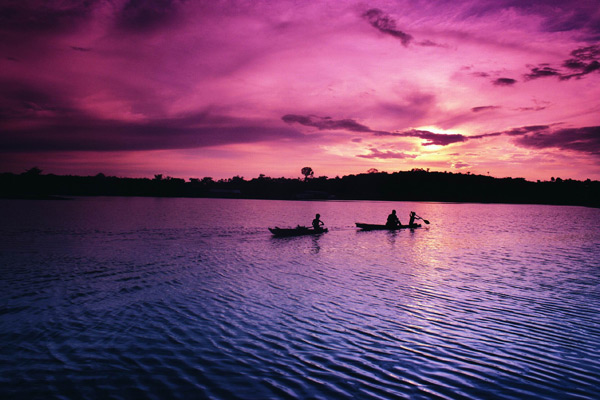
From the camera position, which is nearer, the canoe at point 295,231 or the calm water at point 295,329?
the calm water at point 295,329

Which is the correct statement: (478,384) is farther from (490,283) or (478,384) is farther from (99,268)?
(99,268)

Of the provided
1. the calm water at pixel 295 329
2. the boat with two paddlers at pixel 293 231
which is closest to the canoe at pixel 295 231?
the boat with two paddlers at pixel 293 231

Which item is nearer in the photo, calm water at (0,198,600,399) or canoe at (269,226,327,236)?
calm water at (0,198,600,399)

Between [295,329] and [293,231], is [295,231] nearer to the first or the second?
[293,231]

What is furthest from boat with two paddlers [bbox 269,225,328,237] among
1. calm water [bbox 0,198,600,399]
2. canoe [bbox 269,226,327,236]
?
calm water [bbox 0,198,600,399]

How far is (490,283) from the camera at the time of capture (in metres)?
19.3

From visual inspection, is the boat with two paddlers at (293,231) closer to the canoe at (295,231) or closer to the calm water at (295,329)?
the canoe at (295,231)

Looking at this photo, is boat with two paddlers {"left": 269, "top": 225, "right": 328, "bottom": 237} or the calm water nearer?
the calm water

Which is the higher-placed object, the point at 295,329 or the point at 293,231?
the point at 293,231

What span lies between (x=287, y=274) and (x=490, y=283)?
11028mm

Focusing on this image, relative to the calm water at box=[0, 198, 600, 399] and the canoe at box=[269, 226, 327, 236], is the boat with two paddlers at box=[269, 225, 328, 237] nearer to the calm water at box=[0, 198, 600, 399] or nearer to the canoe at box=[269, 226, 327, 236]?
the canoe at box=[269, 226, 327, 236]

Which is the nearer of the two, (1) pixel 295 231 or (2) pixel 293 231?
(2) pixel 293 231

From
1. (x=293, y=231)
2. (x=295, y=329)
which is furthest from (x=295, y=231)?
(x=295, y=329)

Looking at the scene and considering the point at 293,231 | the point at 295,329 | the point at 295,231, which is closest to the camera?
the point at 295,329
